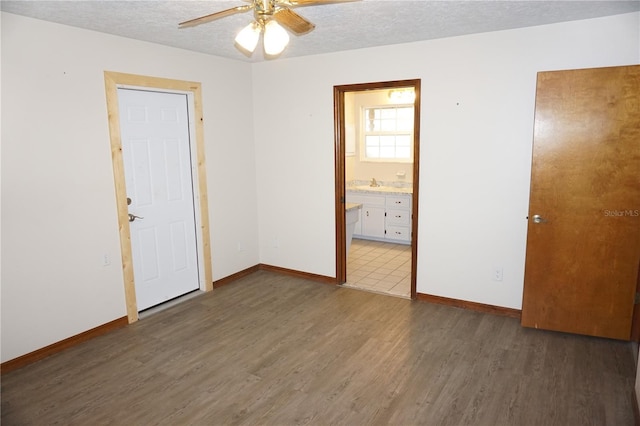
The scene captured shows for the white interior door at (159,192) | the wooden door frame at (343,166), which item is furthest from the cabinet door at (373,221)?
the white interior door at (159,192)

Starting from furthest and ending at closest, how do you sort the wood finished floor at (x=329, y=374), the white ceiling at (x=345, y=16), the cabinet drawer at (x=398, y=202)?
the cabinet drawer at (x=398, y=202), the white ceiling at (x=345, y=16), the wood finished floor at (x=329, y=374)

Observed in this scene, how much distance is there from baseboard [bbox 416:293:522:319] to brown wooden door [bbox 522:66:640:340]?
0.33 meters

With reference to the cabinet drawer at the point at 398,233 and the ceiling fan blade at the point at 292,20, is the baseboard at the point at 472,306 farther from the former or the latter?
the ceiling fan blade at the point at 292,20

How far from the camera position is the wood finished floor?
248cm

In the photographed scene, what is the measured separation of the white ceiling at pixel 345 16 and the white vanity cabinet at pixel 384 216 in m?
2.88

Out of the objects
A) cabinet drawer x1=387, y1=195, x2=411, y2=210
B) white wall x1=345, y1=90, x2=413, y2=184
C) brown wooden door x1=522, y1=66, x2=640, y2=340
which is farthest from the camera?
white wall x1=345, y1=90, x2=413, y2=184

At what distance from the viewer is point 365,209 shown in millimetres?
6551

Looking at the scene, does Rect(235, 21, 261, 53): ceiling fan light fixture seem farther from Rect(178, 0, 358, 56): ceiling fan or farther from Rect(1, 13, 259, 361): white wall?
Rect(1, 13, 259, 361): white wall

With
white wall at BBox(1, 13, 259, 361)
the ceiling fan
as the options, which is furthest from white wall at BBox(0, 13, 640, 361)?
the ceiling fan

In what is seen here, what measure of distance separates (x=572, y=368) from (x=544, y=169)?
57.2 inches

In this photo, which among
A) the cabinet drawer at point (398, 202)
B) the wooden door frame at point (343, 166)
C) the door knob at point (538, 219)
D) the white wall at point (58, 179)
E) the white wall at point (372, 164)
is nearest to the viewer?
the white wall at point (58, 179)

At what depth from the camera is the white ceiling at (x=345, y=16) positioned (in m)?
2.72

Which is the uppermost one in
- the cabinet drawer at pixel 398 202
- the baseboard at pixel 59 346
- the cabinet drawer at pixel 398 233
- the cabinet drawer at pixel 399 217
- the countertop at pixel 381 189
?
the countertop at pixel 381 189

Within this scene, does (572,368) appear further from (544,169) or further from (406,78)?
(406,78)
